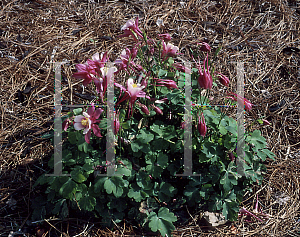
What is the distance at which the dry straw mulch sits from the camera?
2.35 meters

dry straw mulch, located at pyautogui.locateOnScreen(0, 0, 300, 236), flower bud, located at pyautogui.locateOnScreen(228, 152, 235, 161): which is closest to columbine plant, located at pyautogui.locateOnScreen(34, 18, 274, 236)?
flower bud, located at pyautogui.locateOnScreen(228, 152, 235, 161)

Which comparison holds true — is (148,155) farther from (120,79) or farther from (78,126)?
(120,79)

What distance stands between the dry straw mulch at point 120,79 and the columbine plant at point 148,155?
9.3 inches

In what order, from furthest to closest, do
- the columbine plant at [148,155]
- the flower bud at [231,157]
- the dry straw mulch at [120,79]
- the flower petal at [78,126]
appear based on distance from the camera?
the dry straw mulch at [120,79] → the flower bud at [231,157] → the columbine plant at [148,155] → the flower petal at [78,126]

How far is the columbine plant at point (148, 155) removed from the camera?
196 centimetres

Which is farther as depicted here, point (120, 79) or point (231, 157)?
point (120, 79)

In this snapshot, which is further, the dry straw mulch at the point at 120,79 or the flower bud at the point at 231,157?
the dry straw mulch at the point at 120,79

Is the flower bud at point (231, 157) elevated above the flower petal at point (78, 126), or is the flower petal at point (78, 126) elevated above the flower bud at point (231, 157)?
the flower petal at point (78, 126)

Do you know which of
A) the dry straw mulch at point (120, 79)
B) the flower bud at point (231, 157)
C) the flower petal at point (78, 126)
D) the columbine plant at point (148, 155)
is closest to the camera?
the flower petal at point (78, 126)

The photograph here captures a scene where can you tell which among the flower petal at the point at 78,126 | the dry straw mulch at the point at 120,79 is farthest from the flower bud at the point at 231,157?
the flower petal at the point at 78,126

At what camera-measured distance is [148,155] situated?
6.79 feet

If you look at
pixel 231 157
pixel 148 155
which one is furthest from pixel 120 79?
pixel 231 157

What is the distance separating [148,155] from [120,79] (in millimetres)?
1166

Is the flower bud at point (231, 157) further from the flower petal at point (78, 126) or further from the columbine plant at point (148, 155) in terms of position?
the flower petal at point (78, 126)
